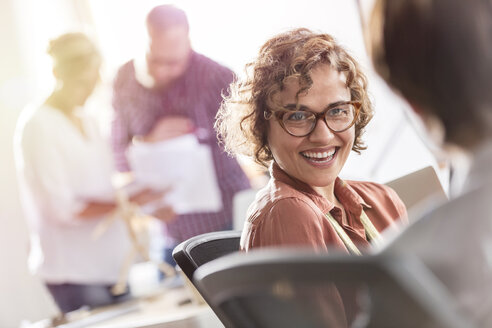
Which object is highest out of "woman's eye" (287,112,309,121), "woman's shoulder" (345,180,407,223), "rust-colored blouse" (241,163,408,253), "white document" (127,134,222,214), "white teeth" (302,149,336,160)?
"woman's eye" (287,112,309,121)

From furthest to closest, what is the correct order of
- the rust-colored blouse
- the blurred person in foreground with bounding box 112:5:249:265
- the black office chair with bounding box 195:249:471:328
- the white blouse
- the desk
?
the white blouse → the blurred person in foreground with bounding box 112:5:249:265 → the desk → the rust-colored blouse → the black office chair with bounding box 195:249:471:328

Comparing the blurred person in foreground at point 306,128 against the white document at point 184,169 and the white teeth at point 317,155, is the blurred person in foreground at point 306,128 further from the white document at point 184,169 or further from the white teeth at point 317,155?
the white document at point 184,169

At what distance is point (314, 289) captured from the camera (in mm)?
819

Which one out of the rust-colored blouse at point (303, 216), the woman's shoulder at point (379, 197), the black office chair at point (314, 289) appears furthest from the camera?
the woman's shoulder at point (379, 197)

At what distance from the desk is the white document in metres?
0.36

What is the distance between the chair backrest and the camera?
3.71 ft

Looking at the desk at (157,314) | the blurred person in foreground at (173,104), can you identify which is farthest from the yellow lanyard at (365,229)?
the blurred person in foreground at (173,104)

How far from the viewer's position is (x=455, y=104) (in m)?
0.77

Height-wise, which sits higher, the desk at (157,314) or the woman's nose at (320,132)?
the woman's nose at (320,132)

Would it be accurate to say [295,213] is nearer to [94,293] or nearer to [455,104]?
[455,104]

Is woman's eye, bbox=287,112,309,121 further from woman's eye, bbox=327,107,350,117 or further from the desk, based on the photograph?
the desk

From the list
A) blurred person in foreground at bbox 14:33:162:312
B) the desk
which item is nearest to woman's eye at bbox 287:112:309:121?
the desk

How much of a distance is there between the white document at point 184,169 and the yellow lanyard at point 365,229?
902mm

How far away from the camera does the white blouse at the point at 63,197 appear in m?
2.24
